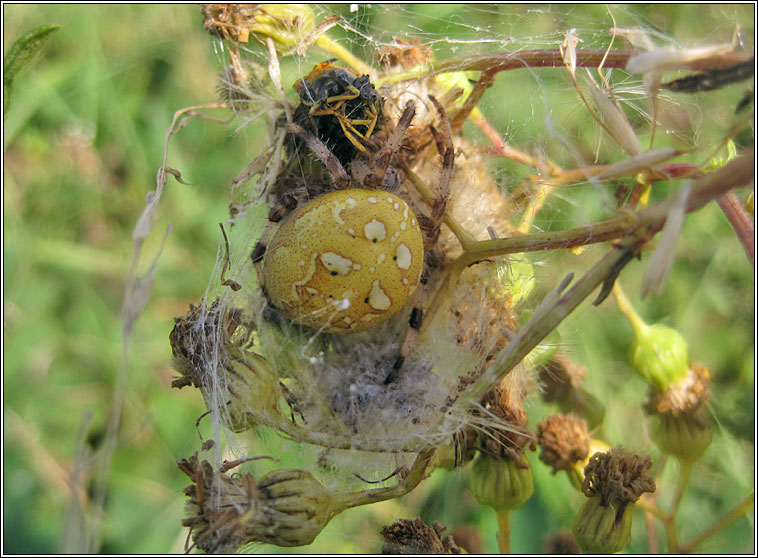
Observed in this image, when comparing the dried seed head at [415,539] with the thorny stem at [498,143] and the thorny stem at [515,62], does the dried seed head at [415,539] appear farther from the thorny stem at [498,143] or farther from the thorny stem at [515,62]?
the thorny stem at [515,62]

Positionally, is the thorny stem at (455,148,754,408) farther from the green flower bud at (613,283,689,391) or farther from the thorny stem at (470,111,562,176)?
the green flower bud at (613,283,689,391)

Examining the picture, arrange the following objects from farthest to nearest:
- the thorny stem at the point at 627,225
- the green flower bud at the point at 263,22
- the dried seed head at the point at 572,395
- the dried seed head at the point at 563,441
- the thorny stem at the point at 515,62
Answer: the dried seed head at the point at 572,395 → the dried seed head at the point at 563,441 → the green flower bud at the point at 263,22 → the thorny stem at the point at 515,62 → the thorny stem at the point at 627,225

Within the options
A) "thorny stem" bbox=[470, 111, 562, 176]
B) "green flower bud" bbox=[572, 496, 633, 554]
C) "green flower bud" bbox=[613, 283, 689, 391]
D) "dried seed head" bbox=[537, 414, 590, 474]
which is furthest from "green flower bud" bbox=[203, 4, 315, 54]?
"green flower bud" bbox=[572, 496, 633, 554]

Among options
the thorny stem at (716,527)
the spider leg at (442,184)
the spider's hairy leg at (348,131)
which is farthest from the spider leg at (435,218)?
the thorny stem at (716,527)

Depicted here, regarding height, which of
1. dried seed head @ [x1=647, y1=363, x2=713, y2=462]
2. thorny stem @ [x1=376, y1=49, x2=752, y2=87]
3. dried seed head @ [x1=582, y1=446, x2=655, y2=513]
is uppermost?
thorny stem @ [x1=376, y1=49, x2=752, y2=87]

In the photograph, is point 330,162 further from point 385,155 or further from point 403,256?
point 403,256
